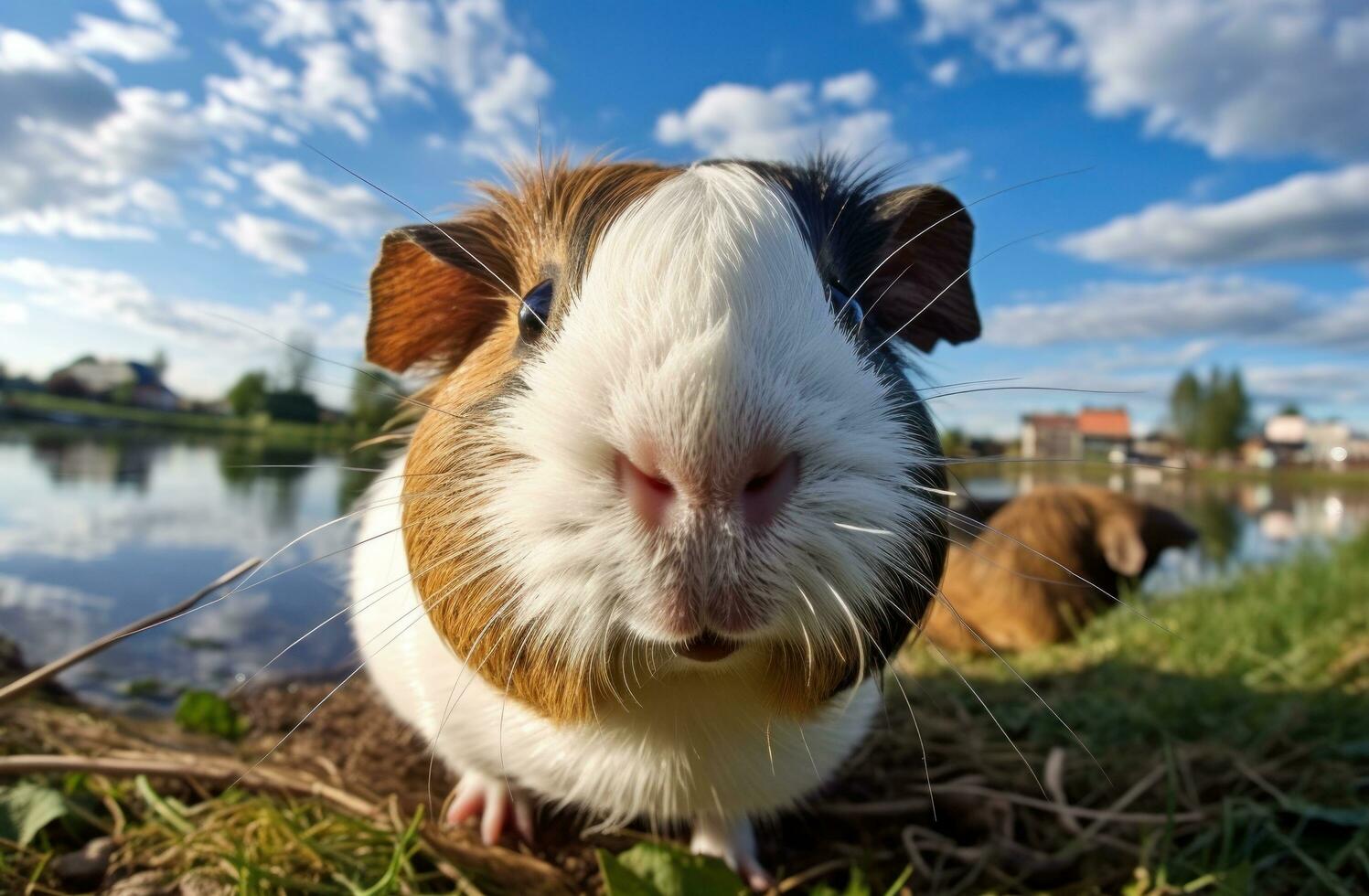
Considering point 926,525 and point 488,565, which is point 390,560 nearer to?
point 488,565

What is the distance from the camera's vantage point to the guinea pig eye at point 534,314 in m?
1.30

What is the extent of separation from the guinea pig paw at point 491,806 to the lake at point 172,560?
0.71 meters

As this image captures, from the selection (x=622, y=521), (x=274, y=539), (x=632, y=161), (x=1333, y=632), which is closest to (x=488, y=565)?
(x=622, y=521)

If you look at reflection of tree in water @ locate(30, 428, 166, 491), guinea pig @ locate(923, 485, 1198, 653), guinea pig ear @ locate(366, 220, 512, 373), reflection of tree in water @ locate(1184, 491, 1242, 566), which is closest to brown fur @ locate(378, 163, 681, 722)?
guinea pig ear @ locate(366, 220, 512, 373)

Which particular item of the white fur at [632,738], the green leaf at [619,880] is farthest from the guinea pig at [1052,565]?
the green leaf at [619,880]

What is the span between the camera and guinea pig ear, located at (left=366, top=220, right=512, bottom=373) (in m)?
1.52

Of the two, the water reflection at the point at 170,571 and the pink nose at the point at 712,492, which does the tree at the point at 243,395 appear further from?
the pink nose at the point at 712,492

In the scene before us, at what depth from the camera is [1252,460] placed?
49000 millimetres

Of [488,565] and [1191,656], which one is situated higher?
[488,565]

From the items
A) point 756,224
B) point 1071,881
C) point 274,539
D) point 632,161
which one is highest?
point 632,161

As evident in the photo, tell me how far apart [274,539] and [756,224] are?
13.1ft

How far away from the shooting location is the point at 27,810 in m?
1.45

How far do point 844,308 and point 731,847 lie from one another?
1.32 metres

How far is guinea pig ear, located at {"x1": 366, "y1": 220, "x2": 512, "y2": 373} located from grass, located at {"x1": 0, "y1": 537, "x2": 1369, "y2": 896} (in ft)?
3.49
